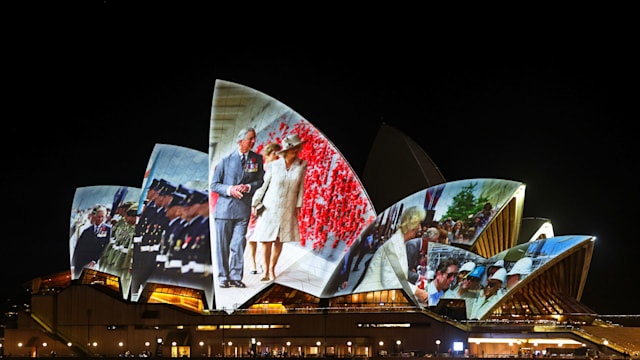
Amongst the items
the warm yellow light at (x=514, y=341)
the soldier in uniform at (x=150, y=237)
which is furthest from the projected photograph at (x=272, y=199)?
the warm yellow light at (x=514, y=341)

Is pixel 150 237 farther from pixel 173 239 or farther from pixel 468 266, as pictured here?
pixel 468 266

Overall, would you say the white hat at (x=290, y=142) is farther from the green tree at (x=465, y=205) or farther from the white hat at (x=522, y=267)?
the white hat at (x=522, y=267)

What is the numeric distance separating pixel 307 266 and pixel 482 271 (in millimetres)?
9731

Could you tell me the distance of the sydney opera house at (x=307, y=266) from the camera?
131 feet

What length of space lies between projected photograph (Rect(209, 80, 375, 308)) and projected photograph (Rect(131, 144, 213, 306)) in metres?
1.79

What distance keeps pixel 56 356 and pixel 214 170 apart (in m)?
12.6

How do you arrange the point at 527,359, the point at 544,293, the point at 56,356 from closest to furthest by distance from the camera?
the point at 527,359
the point at 544,293
the point at 56,356

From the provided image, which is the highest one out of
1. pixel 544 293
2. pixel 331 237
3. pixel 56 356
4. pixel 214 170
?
pixel 214 170

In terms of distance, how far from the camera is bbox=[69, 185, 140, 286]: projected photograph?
5247cm

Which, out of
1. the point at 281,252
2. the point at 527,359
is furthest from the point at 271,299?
the point at 527,359

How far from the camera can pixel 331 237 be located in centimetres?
4594

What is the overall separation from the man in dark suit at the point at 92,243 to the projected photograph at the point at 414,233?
1621 cm

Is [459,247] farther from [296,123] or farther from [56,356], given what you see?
[56,356]

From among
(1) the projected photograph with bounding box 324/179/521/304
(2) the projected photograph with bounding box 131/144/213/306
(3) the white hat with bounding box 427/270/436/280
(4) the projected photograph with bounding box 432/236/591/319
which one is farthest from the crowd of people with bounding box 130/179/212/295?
(4) the projected photograph with bounding box 432/236/591/319
